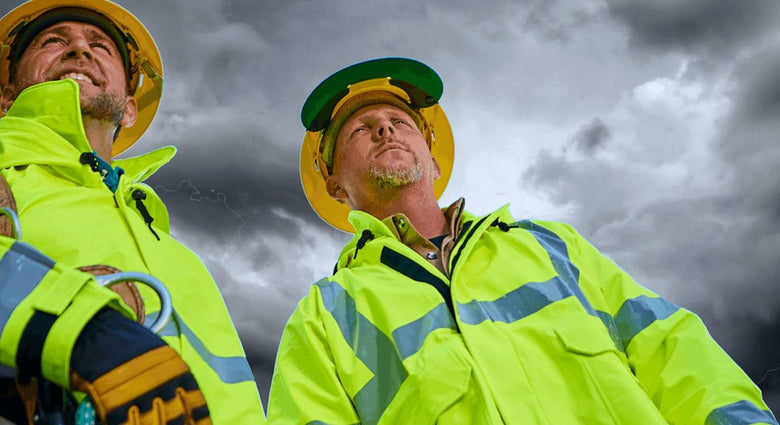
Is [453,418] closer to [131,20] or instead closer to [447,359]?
[447,359]

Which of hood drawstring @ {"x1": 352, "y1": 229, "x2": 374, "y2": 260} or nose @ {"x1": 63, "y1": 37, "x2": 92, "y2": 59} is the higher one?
nose @ {"x1": 63, "y1": 37, "x2": 92, "y2": 59}

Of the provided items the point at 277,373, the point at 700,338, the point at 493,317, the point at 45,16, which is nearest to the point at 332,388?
the point at 277,373

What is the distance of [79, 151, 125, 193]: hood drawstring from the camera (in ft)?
9.10

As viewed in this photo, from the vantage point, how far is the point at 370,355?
119 inches

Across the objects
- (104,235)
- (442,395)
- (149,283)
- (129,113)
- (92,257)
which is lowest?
(442,395)

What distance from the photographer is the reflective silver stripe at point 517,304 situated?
3.03 m

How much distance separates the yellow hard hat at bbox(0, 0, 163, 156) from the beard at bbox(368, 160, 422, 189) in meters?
2.09

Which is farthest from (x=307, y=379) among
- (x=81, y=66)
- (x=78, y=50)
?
(x=78, y=50)

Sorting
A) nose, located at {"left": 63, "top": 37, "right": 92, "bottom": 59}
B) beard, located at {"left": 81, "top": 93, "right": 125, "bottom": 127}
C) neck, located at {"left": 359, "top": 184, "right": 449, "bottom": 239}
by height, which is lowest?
neck, located at {"left": 359, "top": 184, "right": 449, "bottom": 239}

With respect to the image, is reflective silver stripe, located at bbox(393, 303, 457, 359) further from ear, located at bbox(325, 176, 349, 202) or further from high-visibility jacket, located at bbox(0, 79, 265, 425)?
ear, located at bbox(325, 176, 349, 202)

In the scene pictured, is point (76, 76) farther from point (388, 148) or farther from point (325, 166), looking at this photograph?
point (325, 166)

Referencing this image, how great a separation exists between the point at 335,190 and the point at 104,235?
2.69 meters

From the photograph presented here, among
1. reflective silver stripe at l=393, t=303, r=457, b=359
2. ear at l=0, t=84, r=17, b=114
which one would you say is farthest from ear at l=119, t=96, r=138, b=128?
reflective silver stripe at l=393, t=303, r=457, b=359

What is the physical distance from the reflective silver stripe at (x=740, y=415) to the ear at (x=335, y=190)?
3.12 m
